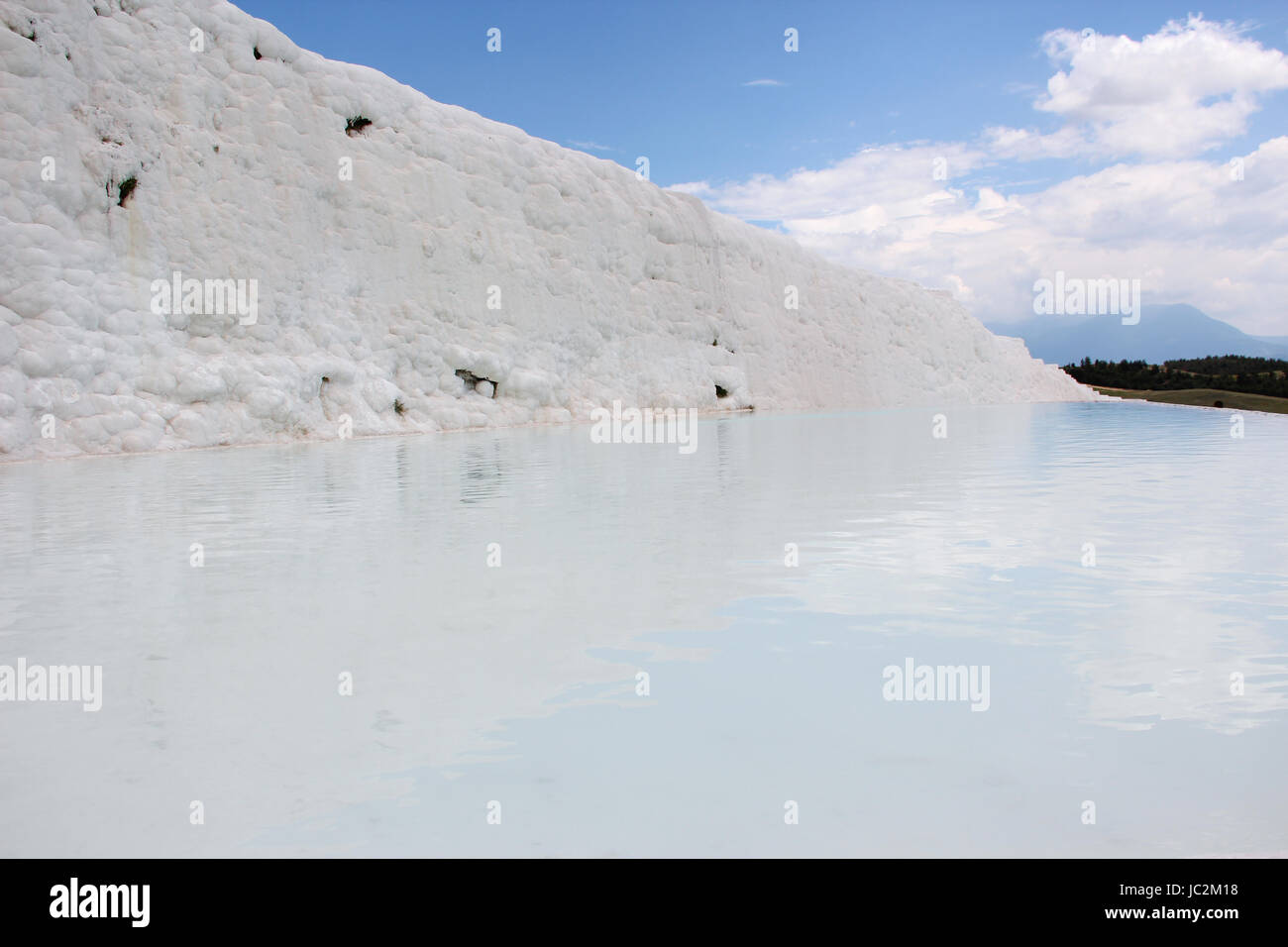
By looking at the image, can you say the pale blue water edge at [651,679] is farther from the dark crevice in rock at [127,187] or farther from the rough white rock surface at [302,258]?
the dark crevice in rock at [127,187]

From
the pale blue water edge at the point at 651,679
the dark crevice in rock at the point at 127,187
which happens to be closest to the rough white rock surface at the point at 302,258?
the dark crevice in rock at the point at 127,187

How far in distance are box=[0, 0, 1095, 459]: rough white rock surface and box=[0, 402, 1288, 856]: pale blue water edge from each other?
9628 mm

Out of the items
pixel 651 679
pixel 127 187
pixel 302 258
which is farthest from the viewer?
pixel 302 258

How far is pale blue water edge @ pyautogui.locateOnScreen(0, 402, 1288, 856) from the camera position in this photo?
2.50m

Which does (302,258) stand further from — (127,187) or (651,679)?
(651,679)

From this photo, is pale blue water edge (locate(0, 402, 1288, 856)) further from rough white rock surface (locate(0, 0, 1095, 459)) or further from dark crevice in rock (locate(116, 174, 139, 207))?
dark crevice in rock (locate(116, 174, 139, 207))

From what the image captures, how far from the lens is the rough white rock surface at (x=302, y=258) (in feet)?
53.5

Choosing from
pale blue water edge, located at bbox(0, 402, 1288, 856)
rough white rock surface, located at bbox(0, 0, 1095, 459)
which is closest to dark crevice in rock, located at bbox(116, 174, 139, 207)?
rough white rock surface, located at bbox(0, 0, 1095, 459)

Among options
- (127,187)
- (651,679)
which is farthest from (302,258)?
(651,679)

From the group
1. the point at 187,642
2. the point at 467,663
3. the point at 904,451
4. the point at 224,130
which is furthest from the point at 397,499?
the point at 224,130

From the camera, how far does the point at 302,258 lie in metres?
21.6

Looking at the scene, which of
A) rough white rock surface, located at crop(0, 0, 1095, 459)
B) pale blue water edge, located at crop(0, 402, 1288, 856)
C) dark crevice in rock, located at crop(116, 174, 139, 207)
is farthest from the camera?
dark crevice in rock, located at crop(116, 174, 139, 207)

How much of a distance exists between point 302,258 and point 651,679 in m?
20.6
